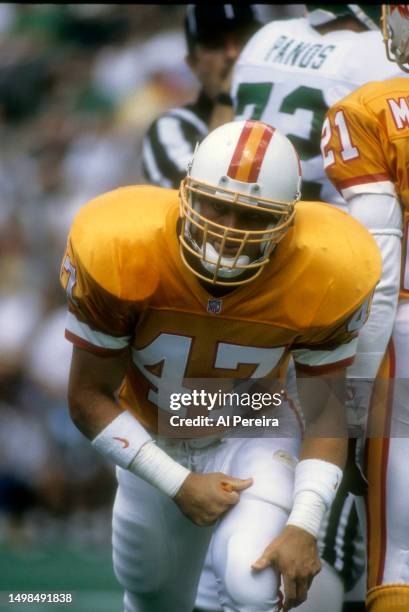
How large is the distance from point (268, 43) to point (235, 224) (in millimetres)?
725

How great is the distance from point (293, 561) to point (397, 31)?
85 cm

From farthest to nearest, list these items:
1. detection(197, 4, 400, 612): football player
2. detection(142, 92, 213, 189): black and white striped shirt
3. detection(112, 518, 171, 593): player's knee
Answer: detection(142, 92, 213, 189): black and white striped shirt < detection(197, 4, 400, 612): football player < detection(112, 518, 171, 593): player's knee

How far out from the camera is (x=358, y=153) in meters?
1.80

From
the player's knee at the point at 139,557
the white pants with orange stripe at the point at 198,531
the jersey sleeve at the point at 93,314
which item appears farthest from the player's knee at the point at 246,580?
the jersey sleeve at the point at 93,314

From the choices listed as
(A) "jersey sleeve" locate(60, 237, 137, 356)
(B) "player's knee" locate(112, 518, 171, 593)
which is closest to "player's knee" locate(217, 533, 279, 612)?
(B) "player's knee" locate(112, 518, 171, 593)

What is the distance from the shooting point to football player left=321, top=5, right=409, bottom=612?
1.78 m

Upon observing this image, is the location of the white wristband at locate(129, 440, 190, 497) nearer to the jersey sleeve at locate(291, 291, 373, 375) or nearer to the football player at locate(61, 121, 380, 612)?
the football player at locate(61, 121, 380, 612)

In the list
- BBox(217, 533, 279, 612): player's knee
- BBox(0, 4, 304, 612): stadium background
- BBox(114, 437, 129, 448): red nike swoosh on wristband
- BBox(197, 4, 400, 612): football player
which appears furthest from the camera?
BBox(0, 4, 304, 612): stadium background

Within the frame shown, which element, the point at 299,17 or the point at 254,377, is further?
the point at 299,17

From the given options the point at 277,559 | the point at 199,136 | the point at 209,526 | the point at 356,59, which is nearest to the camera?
the point at 277,559

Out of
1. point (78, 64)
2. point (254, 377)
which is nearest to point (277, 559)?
point (254, 377)

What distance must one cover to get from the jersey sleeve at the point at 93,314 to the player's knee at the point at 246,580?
0.33m

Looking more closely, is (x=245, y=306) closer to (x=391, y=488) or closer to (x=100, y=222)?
(x=100, y=222)

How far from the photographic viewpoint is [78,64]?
2.42 meters
